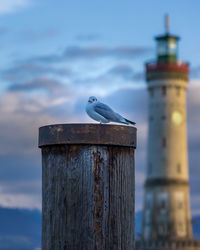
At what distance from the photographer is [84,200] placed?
3785 millimetres

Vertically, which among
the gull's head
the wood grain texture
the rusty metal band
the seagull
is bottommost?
the wood grain texture

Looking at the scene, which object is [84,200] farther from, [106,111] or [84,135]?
[106,111]

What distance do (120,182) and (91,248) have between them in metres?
0.39

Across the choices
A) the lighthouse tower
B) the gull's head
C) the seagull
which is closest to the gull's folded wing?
the seagull

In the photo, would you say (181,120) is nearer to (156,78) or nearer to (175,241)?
(156,78)

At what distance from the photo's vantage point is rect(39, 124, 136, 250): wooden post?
3.78 meters

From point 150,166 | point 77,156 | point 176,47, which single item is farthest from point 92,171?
point 176,47

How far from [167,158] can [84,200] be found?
65.5 metres

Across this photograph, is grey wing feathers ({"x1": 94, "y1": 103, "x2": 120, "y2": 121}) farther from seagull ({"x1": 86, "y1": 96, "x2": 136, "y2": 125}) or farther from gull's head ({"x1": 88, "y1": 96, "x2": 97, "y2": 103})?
gull's head ({"x1": 88, "y1": 96, "x2": 97, "y2": 103})

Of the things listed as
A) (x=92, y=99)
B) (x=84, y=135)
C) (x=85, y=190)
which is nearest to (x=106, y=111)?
(x=92, y=99)

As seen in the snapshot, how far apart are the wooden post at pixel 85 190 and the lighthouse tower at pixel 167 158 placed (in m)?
65.0

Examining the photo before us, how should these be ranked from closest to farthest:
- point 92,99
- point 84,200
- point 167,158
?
point 84,200 → point 92,99 → point 167,158

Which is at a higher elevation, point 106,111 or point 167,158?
point 167,158

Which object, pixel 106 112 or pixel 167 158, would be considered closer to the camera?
pixel 106 112
